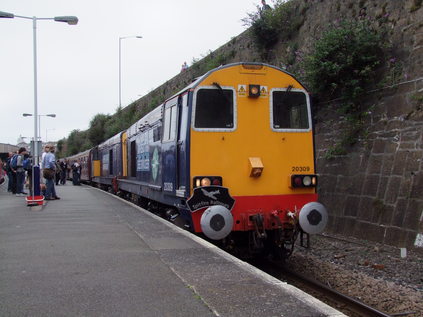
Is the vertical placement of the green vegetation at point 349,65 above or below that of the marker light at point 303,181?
above

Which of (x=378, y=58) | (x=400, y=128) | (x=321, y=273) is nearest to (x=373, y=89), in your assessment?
(x=378, y=58)

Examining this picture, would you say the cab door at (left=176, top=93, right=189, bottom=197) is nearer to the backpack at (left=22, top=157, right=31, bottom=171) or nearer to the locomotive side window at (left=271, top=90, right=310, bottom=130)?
the locomotive side window at (left=271, top=90, right=310, bottom=130)

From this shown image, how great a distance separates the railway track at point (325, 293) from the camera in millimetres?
5387

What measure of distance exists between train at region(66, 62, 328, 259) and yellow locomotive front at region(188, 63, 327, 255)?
0.05 feet

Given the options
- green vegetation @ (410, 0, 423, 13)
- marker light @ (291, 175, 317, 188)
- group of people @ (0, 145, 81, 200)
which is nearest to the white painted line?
marker light @ (291, 175, 317, 188)

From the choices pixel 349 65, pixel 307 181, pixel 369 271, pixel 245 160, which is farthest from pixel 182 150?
pixel 349 65

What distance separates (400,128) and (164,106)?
4.96 metres

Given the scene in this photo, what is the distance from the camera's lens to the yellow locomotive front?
6.86m

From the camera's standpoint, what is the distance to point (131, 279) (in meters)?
4.71

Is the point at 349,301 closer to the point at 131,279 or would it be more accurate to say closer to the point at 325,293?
the point at 325,293

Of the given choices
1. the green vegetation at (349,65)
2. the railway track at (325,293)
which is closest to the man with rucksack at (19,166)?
the green vegetation at (349,65)

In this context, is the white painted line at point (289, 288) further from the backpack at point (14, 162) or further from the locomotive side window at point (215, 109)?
the backpack at point (14, 162)

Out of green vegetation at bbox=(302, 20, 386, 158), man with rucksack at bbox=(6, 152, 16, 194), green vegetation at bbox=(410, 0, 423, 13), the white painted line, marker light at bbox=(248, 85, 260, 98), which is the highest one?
green vegetation at bbox=(410, 0, 423, 13)

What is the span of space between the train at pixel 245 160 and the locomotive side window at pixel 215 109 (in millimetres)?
16
